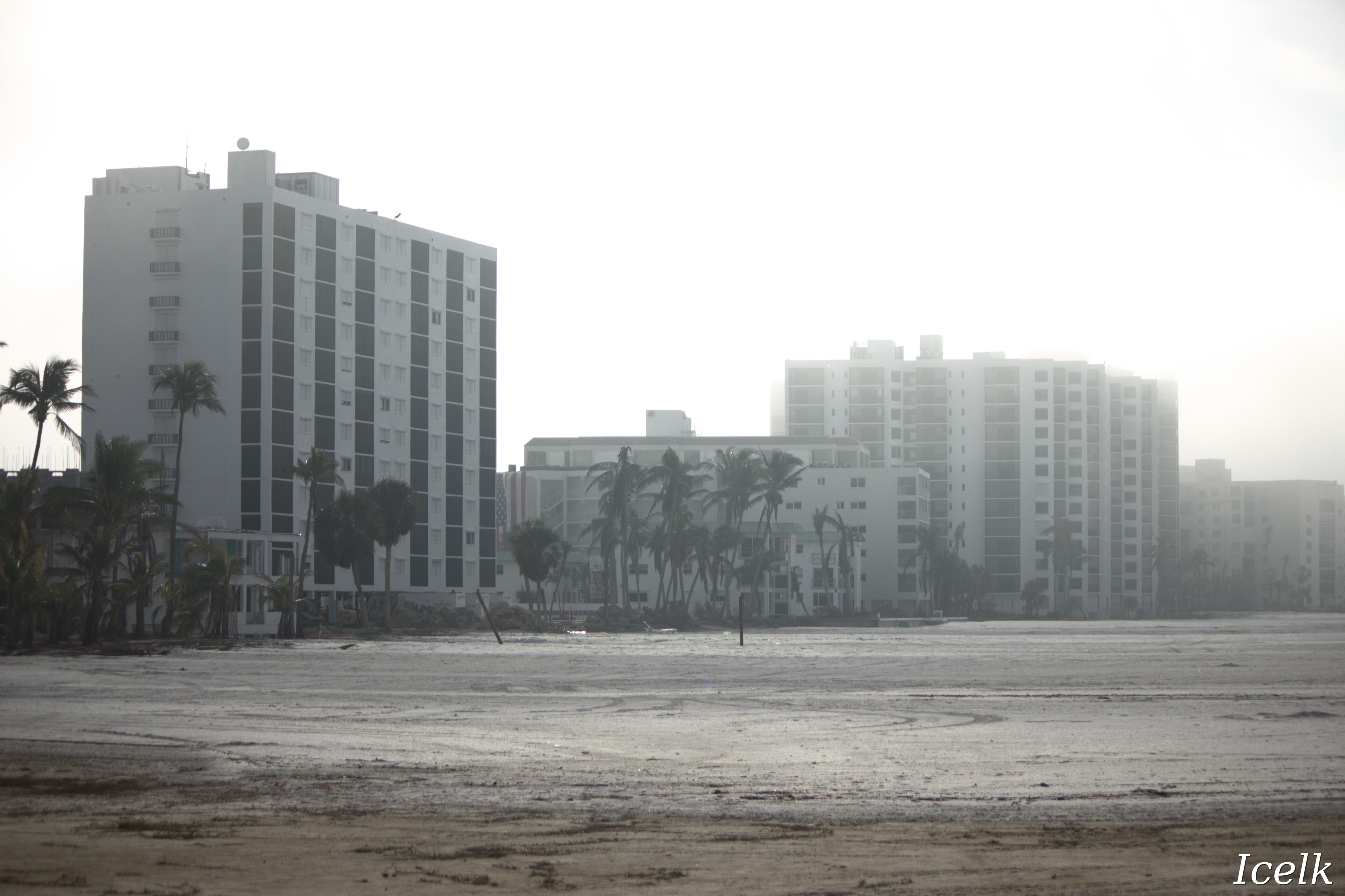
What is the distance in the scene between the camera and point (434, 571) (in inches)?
4697

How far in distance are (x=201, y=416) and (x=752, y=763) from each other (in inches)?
3784

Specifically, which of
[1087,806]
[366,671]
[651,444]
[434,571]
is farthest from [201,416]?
[1087,806]

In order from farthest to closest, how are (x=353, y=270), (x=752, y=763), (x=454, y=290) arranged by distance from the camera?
1. (x=454, y=290)
2. (x=353, y=270)
3. (x=752, y=763)

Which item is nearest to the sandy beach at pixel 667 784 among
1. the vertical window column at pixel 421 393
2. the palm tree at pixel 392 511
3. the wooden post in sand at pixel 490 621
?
the wooden post in sand at pixel 490 621

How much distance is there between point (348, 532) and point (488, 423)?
35649mm

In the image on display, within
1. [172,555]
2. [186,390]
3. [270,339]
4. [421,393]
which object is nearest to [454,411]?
[421,393]

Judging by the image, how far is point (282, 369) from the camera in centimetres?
10756

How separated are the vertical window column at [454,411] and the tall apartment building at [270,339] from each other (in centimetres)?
40

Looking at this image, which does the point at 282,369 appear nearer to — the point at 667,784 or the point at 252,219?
the point at 252,219

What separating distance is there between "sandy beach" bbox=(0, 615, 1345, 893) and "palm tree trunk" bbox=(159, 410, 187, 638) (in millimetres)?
31458

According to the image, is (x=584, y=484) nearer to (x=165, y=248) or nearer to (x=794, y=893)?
(x=165, y=248)

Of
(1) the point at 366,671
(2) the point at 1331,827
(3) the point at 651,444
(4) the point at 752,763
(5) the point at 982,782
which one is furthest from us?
(3) the point at 651,444

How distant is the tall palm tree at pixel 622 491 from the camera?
128 m

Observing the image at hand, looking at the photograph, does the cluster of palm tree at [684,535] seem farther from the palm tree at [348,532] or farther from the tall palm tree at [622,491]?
the palm tree at [348,532]
